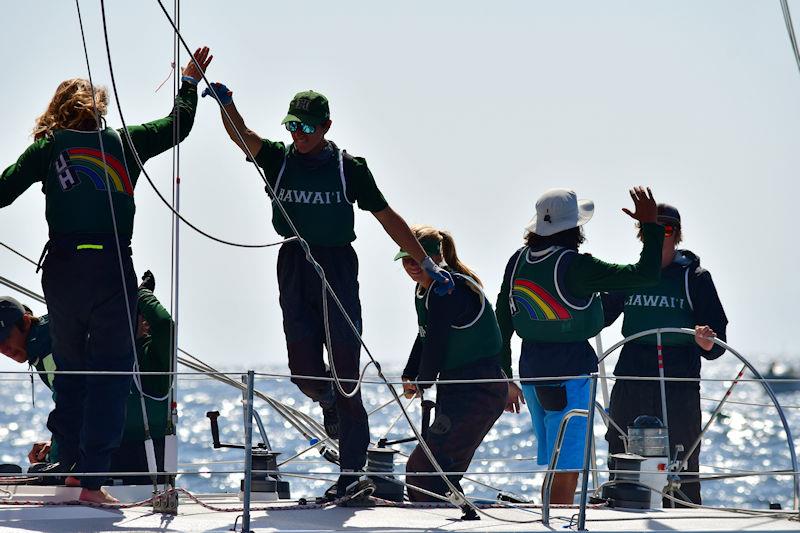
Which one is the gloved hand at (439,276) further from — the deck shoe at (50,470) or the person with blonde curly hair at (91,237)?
the deck shoe at (50,470)

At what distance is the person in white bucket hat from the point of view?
648cm

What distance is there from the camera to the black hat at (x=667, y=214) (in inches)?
298

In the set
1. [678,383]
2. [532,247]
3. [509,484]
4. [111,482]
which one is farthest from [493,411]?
[509,484]

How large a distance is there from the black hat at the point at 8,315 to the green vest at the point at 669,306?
3276 mm

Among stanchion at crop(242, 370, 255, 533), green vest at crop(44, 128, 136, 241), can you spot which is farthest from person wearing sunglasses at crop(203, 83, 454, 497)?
stanchion at crop(242, 370, 255, 533)

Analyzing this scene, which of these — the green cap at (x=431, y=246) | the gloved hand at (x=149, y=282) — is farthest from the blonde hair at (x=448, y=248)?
the gloved hand at (x=149, y=282)

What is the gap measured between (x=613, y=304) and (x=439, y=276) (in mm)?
1663

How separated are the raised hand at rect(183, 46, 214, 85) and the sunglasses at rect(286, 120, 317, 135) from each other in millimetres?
493

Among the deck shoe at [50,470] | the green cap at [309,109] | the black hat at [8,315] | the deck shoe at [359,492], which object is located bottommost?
the deck shoe at [359,492]

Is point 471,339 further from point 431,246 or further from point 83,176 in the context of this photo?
point 83,176

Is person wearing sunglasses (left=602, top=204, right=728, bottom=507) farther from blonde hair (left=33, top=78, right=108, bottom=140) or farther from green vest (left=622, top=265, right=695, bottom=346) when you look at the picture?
blonde hair (left=33, top=78, right=108, bottom=140)

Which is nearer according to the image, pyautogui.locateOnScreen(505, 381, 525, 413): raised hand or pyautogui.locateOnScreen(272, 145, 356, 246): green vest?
pyautogui.locateOnScreen(272, 145, 356, 246): green vest

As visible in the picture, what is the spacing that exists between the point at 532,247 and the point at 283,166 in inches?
49.8

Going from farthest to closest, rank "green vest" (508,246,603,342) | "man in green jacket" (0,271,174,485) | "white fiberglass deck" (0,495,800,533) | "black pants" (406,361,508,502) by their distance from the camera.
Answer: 1. "man in green jacket" (0,271,174,485)
2. "black pants" (406,361,508,502)
3. "green vest" (508,246,603,342)
4. "white fiberglass deck" (0,495,800,533)
